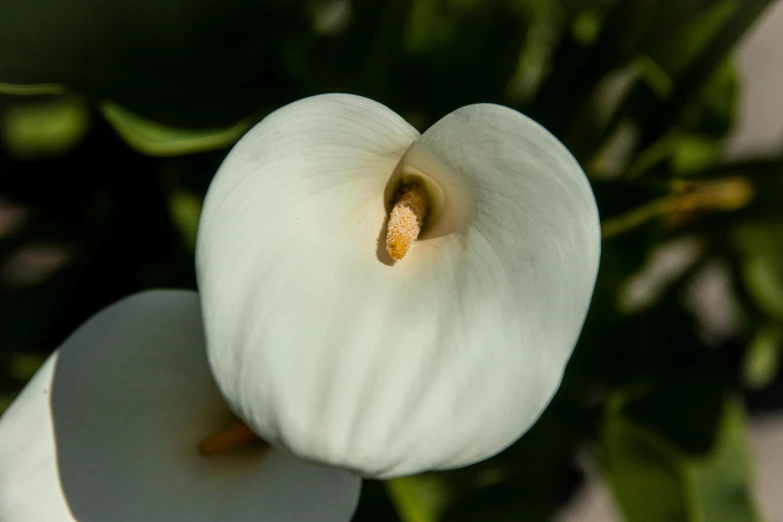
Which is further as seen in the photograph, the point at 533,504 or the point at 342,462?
the point at 533,504

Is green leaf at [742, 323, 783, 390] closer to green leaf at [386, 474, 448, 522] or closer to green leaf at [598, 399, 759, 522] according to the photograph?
green leaf at [598, 399, 759, 522]

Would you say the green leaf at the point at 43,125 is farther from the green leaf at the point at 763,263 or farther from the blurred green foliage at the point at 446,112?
the green leaf at the point at 763,263

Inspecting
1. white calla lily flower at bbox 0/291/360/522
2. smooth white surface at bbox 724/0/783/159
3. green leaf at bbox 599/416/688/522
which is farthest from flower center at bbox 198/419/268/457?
smooth white surface at bbox 724/0/783/159

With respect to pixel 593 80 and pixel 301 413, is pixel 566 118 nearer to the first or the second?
pixel 593 80

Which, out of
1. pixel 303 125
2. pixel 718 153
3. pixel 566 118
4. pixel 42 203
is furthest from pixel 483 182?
pixel 42 203

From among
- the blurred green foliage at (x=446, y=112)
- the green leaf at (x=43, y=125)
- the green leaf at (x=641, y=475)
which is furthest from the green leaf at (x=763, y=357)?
the green leaf at (x=43, y=125)

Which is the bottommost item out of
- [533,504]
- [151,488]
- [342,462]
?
[533,504]
